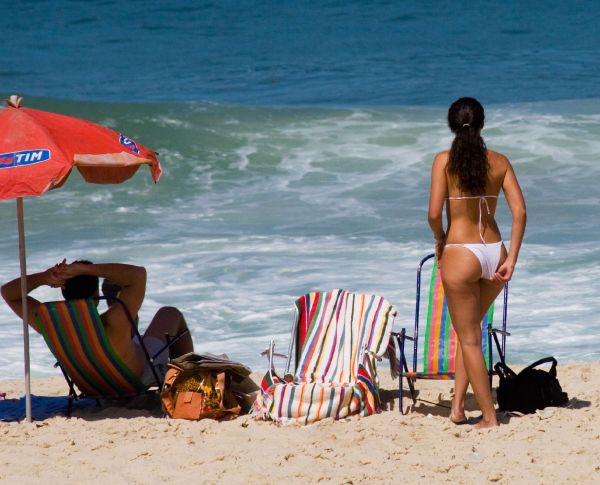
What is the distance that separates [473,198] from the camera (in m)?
5.08

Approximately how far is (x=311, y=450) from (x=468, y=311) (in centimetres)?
96

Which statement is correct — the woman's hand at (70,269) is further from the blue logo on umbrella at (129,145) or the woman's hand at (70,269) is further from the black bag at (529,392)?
the black bag at (529,392)

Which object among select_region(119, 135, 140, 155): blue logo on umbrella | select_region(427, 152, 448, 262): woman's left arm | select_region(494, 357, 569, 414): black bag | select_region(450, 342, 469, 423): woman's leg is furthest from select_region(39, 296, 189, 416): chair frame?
select_region(494, 357, 569, 414): black bag

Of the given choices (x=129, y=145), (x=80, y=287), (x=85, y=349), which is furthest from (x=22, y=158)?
(x=85, y=349)

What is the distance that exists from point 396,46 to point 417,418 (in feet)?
77.1

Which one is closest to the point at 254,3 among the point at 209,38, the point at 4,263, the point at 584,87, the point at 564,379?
the point at 209,38

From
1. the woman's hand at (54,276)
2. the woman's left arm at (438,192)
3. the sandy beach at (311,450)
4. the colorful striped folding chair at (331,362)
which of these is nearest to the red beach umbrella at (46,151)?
the woman's hand at (54,276)

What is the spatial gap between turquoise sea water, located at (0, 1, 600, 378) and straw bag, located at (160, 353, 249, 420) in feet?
6.50

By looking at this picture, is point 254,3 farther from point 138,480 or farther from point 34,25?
point 138,480

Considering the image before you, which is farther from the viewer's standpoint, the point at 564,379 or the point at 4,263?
the point at 4,263

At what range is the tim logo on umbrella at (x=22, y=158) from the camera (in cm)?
506

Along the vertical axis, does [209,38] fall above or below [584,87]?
above

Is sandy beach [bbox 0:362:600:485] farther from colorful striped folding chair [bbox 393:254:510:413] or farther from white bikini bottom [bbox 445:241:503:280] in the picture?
white bikini bottom [bbox 445:241:503:280]

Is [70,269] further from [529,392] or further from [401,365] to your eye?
[529,392]
